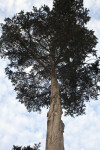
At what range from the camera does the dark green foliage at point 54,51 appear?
14.4 metres

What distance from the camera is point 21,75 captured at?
680 inches

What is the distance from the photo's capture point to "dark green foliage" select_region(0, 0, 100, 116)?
1438 centimetres

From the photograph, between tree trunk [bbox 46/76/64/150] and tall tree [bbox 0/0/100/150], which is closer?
tree trunk [bbox 46/76/64/150]

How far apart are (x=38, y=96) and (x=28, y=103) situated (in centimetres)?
122

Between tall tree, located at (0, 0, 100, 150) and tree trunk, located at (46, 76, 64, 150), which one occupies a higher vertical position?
tall tree, located at (0, 0, 100, 150)

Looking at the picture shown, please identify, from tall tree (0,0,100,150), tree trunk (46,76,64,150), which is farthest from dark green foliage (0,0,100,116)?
tree trunk (46,76,64,150)

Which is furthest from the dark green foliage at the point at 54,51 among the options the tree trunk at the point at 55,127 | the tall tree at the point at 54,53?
the tree trunk at the point at 55,127

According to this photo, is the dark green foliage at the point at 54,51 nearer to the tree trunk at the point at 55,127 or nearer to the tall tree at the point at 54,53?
the tall tree at the point at 54,53

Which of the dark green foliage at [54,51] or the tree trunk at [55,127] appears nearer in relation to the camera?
the tree trunk at [55,127]

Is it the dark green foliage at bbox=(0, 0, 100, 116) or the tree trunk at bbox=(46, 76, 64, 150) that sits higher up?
the dark green foliage at bbox=(0, 0, 100, 116)

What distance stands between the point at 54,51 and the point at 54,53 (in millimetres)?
196

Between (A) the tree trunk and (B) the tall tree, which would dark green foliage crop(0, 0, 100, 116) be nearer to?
(B) the tall tree

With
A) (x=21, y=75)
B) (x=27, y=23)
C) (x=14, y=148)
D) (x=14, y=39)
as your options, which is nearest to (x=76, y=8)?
(x=27, y=23)

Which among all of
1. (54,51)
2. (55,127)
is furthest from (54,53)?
(55,127)
